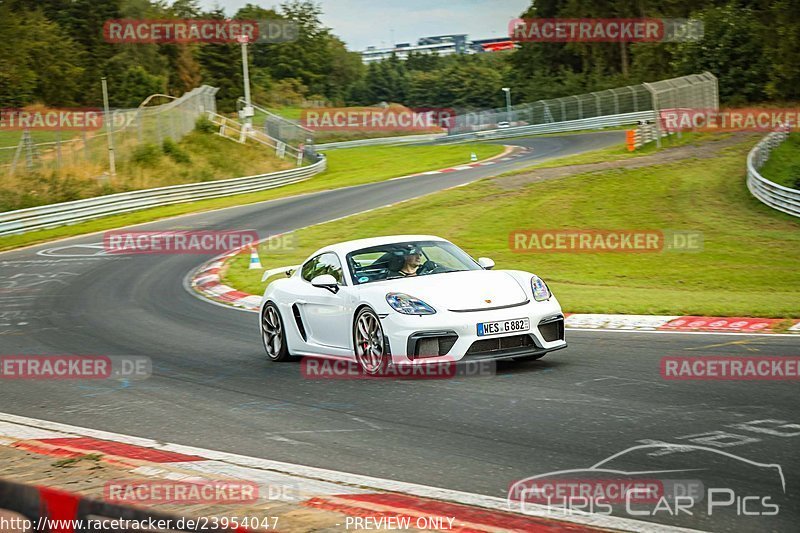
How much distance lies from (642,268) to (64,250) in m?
15.0

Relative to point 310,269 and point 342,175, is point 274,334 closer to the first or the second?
point 310,269

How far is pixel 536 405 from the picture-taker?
7809mm

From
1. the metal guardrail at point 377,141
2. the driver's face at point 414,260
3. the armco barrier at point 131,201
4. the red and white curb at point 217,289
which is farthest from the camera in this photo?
the metal guardrail at point 377,141

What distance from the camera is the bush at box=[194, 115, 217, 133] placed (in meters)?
48.7

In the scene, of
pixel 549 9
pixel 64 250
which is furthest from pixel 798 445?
pixel 549 9

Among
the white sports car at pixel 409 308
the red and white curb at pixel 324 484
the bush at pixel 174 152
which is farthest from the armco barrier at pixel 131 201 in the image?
the red and white curb at pixel 324 484

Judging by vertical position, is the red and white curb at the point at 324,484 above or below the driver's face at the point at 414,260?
below

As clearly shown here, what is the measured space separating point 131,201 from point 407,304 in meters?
29.6

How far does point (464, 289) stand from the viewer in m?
9.44

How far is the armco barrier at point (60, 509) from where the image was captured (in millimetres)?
3857

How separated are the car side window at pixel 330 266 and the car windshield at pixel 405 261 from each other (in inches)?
6.0

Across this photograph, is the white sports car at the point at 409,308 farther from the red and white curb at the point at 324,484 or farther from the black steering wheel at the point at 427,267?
the red and white curb at the point at 324,484

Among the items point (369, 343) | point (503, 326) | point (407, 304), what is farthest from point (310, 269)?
point (503, 326)

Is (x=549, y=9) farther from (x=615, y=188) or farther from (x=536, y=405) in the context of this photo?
(x=536, y=405)
